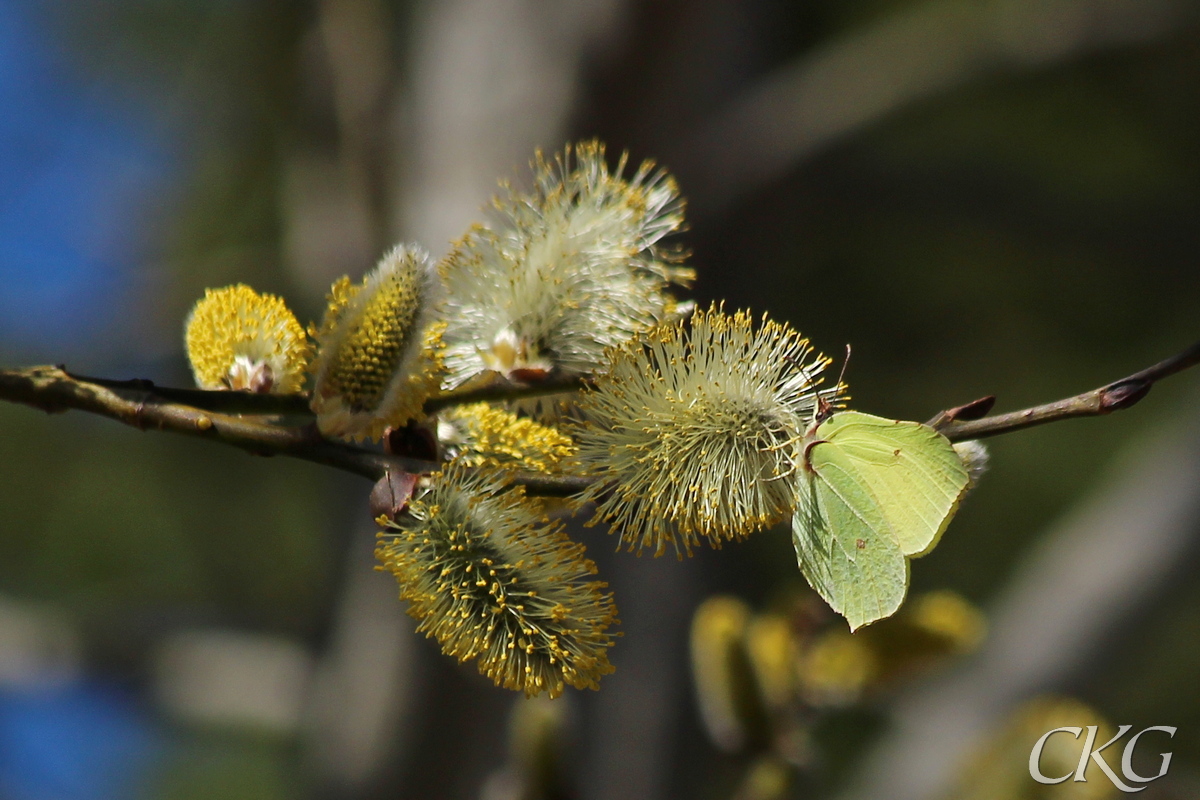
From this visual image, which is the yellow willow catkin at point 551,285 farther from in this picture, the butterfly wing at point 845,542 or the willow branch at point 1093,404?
the willow branch at point 1093,404

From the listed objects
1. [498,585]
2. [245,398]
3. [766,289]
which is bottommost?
[498,585]

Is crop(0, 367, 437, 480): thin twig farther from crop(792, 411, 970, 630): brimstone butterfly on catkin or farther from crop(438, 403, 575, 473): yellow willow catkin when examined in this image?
crop(792, 411, 970, 630): brimstone butterfly on catkin

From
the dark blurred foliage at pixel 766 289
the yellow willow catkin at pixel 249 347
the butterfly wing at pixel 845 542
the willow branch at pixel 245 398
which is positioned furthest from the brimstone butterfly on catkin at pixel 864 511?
the dark blurred foliage at pixel 766 289

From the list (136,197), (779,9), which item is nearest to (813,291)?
(779,9)

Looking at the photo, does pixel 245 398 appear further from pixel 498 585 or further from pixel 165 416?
pixel 498 585

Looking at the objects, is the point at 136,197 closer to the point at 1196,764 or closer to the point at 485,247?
the point at 485,247

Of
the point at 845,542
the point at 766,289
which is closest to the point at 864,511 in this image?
the point at 845,542

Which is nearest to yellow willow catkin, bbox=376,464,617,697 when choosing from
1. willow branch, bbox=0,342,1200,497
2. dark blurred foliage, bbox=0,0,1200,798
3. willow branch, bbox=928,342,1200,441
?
willow branch, bbox=0,342,1200,497
